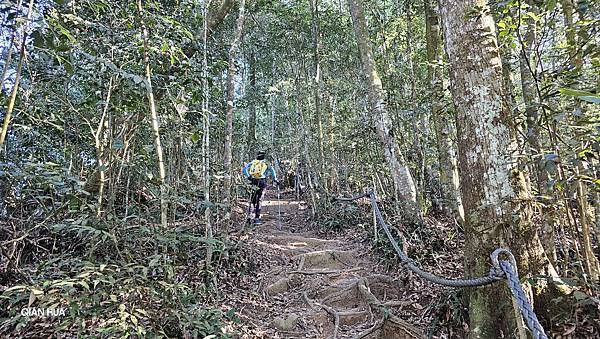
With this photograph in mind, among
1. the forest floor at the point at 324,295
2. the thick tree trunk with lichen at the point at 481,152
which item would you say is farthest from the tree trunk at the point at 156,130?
the thick tree trunk with lichen at the point at 481,152

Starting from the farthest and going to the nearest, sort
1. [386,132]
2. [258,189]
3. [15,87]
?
1. [258,189]
2. [386,132]
3. [15,87]

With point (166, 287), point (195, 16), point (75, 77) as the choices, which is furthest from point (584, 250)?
point (195, 16)

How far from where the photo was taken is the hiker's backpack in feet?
27.9

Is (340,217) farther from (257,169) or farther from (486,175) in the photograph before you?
(486,175)

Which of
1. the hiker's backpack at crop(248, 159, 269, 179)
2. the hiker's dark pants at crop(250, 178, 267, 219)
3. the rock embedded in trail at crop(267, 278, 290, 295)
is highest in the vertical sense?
the hiker's backpack at crop(248, 159, 269, 179)

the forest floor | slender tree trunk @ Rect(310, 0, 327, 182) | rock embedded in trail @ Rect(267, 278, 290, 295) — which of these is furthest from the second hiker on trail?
rock embedded in trail @ Rect(267, 278, 290, 295)

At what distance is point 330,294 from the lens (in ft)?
17.4

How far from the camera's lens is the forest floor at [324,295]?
429 cm

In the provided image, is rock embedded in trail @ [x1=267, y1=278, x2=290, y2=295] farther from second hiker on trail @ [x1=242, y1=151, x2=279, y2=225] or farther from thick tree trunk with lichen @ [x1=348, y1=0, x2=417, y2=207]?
second hiker on trail @ [x1=242, y1=151, x2=279, y2=225]

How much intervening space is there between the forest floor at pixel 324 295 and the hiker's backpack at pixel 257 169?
1495 millimetres

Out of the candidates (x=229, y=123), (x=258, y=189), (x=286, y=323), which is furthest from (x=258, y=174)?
(x=286, y=323)

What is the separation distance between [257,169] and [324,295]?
3.92m

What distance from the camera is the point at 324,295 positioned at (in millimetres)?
5336

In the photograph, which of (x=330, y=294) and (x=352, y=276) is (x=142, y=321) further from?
(x=352, y=276)
